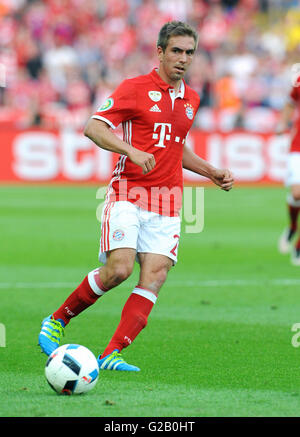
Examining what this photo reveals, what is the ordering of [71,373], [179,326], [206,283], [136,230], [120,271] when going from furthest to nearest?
[206,283], [179,326], [136,230], [120,271], [71,373]

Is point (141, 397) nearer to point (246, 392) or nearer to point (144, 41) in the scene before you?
point (246, 392)

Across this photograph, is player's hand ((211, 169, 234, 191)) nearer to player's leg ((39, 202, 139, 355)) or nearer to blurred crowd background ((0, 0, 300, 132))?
player's leg ((39, 202, 139, 355))

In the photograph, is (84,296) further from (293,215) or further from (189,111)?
(293,215)

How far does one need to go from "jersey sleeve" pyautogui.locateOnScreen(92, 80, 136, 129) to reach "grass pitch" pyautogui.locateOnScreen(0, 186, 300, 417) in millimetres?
1676

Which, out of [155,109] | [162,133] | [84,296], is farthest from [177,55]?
[84,296]

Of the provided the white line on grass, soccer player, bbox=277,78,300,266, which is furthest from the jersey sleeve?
soccer player, bbox=277,78,300,266

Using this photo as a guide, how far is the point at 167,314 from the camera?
29.1 ft

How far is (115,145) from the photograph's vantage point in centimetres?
640

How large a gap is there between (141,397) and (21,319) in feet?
10.1

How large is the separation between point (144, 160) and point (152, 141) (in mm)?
627

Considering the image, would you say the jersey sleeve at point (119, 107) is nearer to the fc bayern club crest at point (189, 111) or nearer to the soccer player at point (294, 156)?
the fc bayern club crest at point (189, 111)

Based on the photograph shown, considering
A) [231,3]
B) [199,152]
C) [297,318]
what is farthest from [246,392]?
[231,3]

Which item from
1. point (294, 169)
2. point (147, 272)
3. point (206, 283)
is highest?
point (147, 272)

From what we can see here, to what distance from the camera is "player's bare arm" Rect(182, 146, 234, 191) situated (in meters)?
7.09
